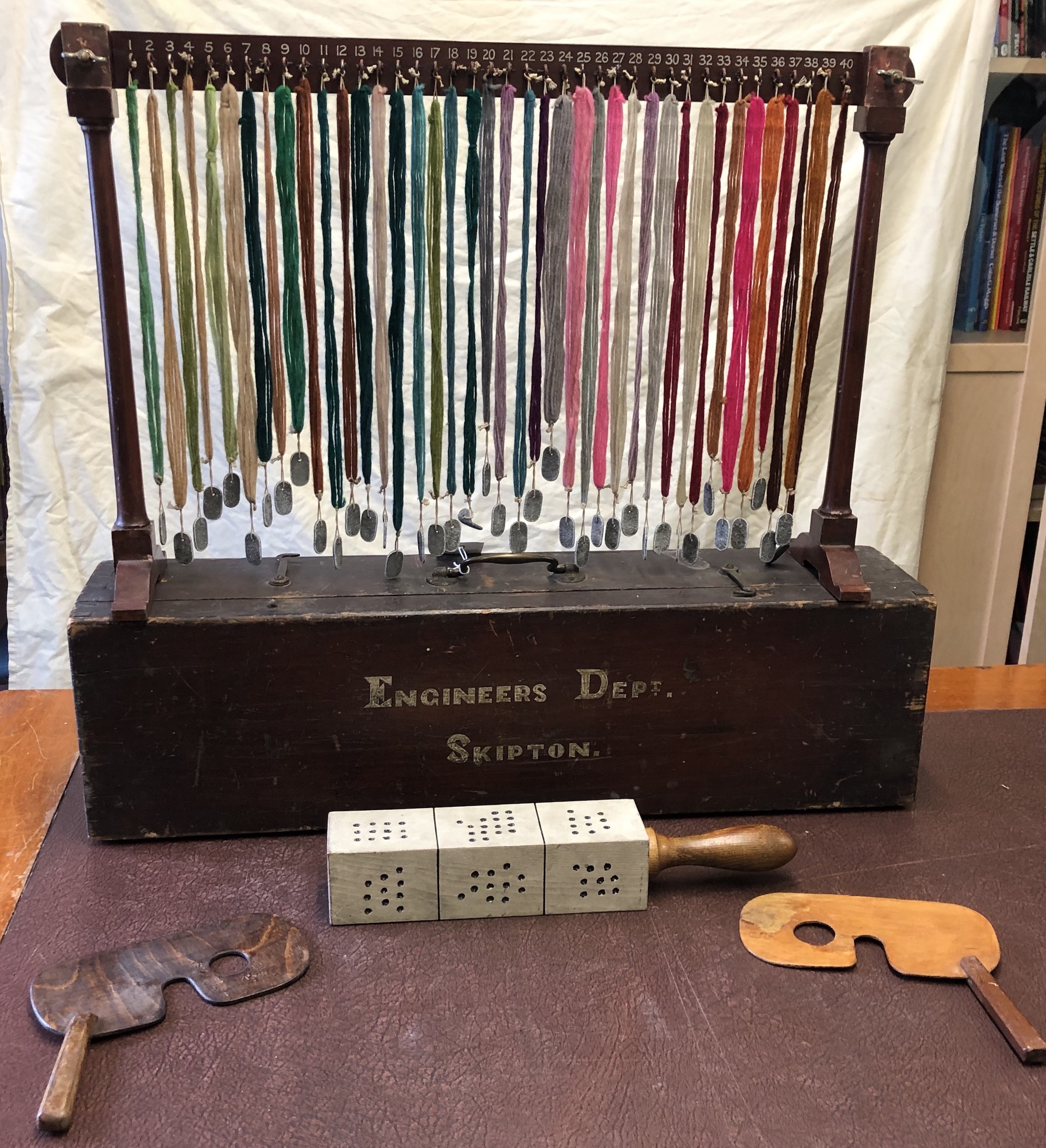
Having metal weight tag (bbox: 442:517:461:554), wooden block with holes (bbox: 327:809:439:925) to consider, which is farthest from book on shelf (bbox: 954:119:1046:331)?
wooden block with holes (bbox: 327:809:439:925)

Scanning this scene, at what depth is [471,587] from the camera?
1225 millimetres

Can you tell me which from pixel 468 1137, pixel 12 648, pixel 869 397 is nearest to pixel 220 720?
pixel 468 1137

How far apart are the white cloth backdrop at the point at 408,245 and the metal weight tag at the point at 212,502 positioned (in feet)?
1.31

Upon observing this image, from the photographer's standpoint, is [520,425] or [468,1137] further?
[520,425]

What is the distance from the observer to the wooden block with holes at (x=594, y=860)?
1.08 metres

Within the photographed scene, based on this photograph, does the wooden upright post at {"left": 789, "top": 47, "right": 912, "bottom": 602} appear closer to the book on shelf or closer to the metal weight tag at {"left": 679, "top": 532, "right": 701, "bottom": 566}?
the metal weight tag at {"left": 679, "top": 532, "right": 701, "bottom": 566}

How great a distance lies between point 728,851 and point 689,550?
32cm

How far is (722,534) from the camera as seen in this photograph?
1.27 m

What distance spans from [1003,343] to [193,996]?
153 cm

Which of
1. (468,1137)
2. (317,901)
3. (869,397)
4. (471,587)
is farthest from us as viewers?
(869,397)

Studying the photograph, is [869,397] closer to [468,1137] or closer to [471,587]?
[471,587]

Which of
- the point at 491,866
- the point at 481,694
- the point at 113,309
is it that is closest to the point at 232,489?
the point at 113,309

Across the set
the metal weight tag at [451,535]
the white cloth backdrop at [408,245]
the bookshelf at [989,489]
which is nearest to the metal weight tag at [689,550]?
the metal weight tag at [451,535]

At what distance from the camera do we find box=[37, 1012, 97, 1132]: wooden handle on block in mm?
845
